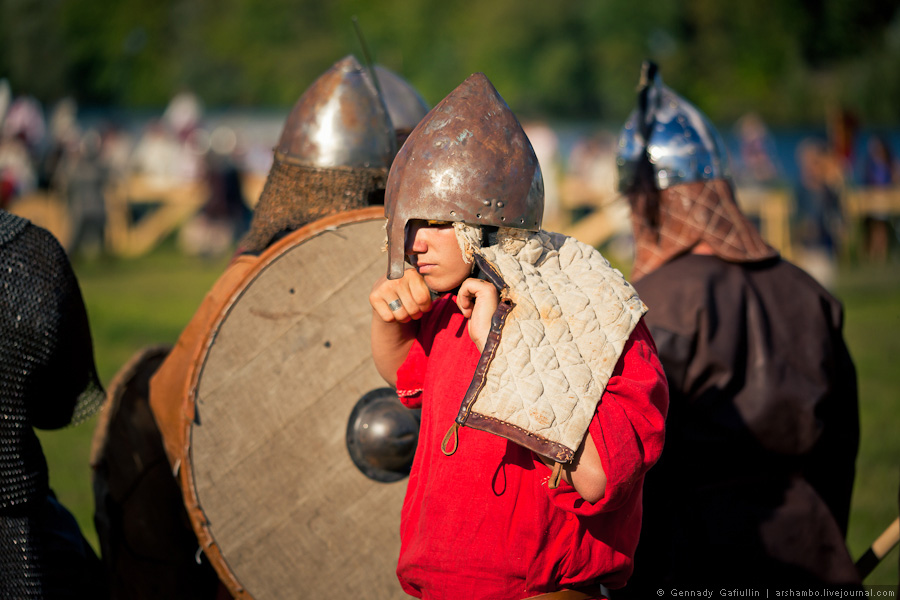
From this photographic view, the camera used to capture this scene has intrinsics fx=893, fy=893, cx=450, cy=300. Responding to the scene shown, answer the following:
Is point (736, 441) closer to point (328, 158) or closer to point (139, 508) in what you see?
point (328, 158)

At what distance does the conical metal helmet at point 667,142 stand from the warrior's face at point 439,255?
152 cm

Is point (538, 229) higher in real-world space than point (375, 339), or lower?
higher

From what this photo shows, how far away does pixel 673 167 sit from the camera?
328 cm

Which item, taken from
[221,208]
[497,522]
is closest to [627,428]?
[497,522]

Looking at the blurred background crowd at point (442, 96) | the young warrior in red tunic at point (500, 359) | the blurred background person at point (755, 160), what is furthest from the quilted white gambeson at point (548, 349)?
the blurred background person at point (755, 160)

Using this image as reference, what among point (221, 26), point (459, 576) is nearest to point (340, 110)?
point (459, 576)

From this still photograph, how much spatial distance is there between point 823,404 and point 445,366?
155 centimetres

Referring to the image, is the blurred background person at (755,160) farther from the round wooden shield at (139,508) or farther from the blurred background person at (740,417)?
the round wooden shield at (139,508)

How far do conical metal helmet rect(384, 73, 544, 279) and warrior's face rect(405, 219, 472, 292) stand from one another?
0.04m

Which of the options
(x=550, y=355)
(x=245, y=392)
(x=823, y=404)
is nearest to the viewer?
(x=550, y=355)

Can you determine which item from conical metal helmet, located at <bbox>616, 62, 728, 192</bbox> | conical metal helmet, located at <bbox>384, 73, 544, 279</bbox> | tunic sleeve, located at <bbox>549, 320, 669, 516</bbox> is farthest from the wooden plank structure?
tunic sleeve, located at <bbox>549, 320, 669, 516</bbox>

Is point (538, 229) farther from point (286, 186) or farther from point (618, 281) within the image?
point (286, 186)

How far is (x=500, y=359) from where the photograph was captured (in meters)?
1.85

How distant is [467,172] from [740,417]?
143 centimetres
